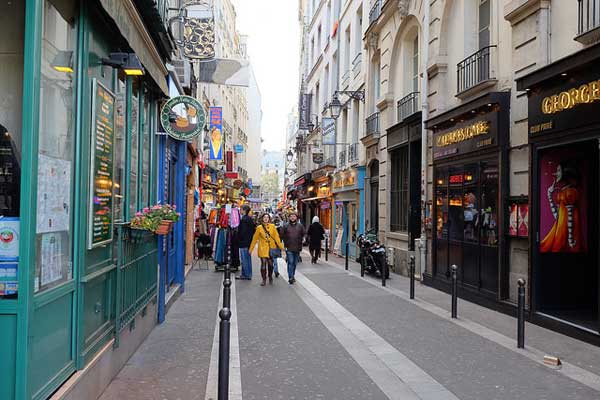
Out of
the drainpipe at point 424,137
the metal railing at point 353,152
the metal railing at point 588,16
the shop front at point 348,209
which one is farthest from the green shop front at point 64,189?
the metal railing at point 353,152

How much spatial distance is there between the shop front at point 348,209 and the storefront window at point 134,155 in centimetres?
1490

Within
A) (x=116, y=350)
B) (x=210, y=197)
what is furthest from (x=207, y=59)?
(x=210, y=197)

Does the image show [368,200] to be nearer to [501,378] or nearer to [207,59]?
[207,59]

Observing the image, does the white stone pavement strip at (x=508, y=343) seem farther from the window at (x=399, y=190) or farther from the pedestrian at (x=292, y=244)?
the window at (x=399, y=190)

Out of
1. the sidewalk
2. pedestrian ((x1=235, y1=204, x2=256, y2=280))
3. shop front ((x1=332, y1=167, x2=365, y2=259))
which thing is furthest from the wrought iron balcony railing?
shop front ((x1=332, y1=167, x2=365, y2=259))

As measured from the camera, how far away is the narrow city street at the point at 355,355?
18.5 feet

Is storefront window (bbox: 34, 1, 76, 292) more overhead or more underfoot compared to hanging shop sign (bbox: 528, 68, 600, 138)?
more underfoot

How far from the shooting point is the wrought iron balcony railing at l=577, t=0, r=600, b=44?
786 centimetres

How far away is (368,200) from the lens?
70.5 feet

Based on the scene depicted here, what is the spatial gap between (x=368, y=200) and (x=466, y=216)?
9.66 m

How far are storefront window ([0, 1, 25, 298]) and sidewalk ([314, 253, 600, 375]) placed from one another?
5.95 meters

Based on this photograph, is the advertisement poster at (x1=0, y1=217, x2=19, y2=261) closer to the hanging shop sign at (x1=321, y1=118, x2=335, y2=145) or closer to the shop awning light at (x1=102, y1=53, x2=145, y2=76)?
the shop awning light at (x1=102, y1=53, x2=145, y2=76)

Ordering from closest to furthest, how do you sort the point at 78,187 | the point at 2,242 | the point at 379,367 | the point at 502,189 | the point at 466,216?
the point at 2,242, the point at 78,187, the point at 379,367, the point at 502,189, the point at 466,216

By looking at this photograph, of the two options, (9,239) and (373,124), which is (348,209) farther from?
(9,239)
